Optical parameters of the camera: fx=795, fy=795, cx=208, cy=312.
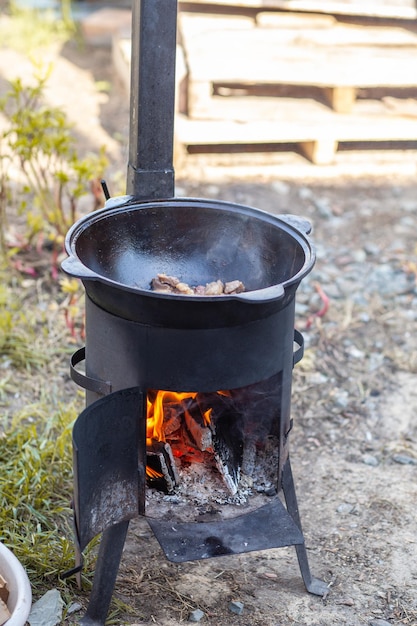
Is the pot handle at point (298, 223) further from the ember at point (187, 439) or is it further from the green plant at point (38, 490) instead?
the green plant at point (38, 490)

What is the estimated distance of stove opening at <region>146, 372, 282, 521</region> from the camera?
2.56 meters

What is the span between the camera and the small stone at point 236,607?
2.60 metres

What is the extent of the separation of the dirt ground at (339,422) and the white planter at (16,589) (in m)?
0.42

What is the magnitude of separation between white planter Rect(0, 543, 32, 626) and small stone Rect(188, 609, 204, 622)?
0.56 metres

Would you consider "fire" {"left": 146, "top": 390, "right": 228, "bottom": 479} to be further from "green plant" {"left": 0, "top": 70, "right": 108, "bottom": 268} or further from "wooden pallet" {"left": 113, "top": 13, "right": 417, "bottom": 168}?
"wooden pallet" {"left": 113, "top": 13, "right": 417, "bottom": 168}

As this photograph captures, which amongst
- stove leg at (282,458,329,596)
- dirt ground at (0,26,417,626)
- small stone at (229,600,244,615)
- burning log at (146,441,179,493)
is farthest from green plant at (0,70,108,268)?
small stone at (229,600,244,615)

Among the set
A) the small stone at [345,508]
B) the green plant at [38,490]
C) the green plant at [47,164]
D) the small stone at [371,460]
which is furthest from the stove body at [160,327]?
the green plant at [47,164]

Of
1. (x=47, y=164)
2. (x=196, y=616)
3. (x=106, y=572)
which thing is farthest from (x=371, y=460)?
(x=47, y=164)

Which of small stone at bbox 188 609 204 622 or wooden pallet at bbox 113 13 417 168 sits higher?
wooden pallet at bbox 113 13 417 168

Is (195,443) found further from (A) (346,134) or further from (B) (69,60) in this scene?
(B) (69,60)

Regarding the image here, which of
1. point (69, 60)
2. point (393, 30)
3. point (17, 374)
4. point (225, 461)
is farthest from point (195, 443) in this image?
A: point (69, 60)

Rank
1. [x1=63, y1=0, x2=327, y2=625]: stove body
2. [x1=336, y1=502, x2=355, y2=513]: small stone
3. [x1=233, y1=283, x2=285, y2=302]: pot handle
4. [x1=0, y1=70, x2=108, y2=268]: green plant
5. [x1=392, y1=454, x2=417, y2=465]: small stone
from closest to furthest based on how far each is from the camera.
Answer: [x1=233, y1=283, x2=285, y2=302]: pot handle → [x1=63, y1=0, x2=327, y2=625]: stove body → [x1=336, y1=502, x2=355, y2=513]: small stone → [x1=392, y1=454, x2=417, y2=465]: small stone → [x1=0, y1=70, x2=108, y2=268]: green plant

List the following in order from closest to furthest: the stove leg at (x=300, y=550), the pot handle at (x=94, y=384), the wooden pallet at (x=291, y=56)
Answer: the pot handle at (x=94, y=384)
the stove leg at (x=300, y=550)
the wooden pallet at (x=291, y=56)

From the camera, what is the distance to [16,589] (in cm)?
228
